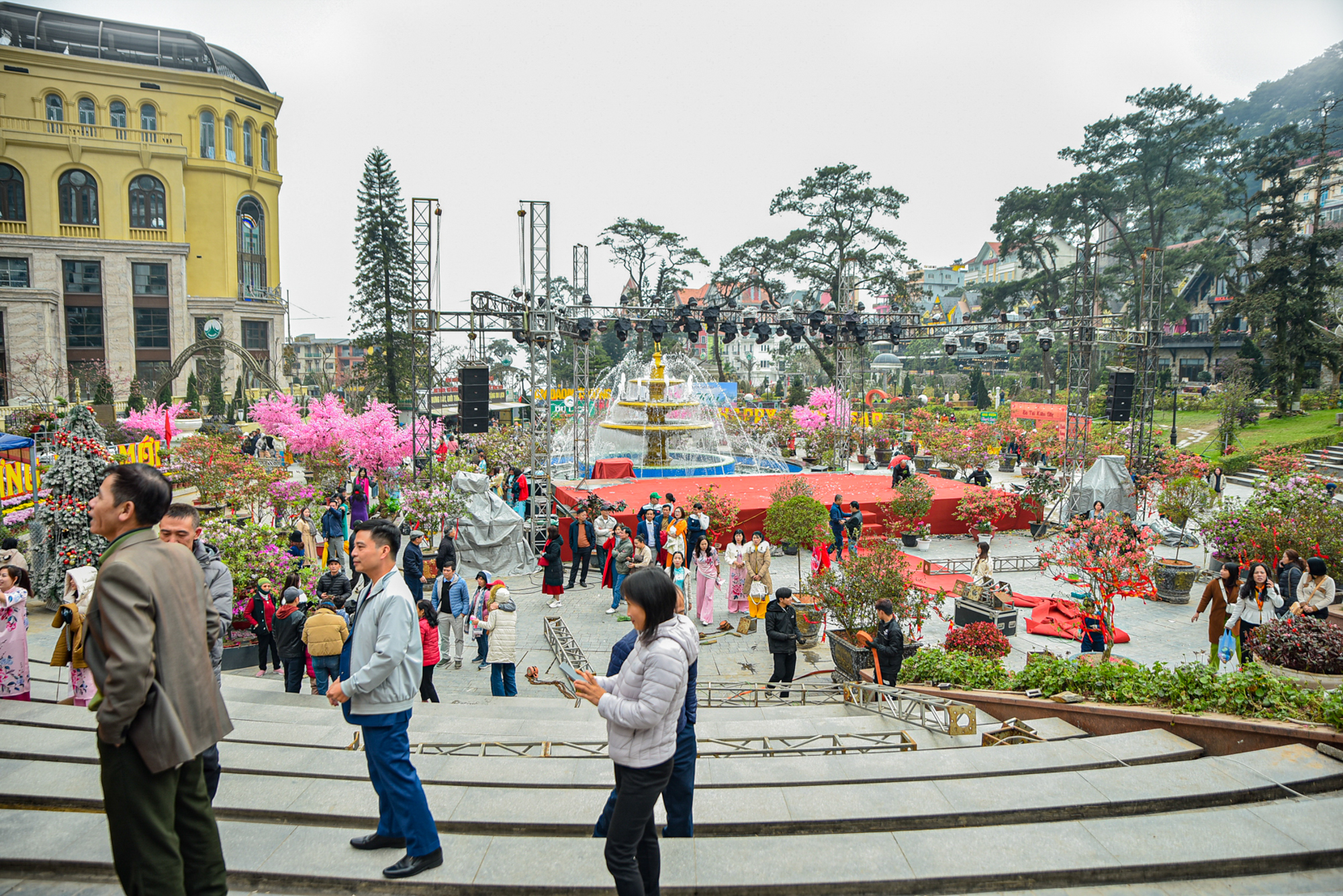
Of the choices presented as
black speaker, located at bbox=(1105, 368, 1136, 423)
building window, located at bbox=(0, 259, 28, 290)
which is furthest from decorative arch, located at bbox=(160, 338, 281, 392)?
black speaker, located at bbox=(1105, 368, 1136, 423)

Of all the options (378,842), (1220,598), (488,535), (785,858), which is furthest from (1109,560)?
(488,535)

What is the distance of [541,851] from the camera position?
10.7 feet

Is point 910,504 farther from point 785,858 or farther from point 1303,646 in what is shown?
point 785,858

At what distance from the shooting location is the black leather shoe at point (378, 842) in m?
3.23

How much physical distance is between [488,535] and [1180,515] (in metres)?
12.1

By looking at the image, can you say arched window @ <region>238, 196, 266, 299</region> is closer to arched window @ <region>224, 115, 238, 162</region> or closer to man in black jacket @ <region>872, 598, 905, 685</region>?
arched window @ <region>224, 115, 238, 162</region>

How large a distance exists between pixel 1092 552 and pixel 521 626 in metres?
7.43

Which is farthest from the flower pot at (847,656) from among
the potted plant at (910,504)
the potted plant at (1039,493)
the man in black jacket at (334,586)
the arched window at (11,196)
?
the arched window at (11,196)

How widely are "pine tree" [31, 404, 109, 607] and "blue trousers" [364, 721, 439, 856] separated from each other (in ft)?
25.9

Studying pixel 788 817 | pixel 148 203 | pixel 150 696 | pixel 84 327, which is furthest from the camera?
pixel 148 203

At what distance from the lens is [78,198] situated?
36.5 m

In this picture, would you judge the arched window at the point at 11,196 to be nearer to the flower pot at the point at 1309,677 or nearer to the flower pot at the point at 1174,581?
the flower pot at the point at 1174,581

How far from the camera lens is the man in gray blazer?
237 cm

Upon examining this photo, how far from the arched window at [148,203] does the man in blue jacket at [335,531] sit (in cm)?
3547
